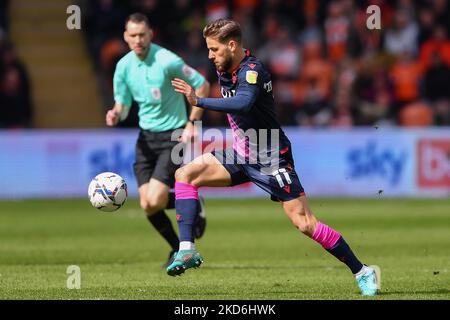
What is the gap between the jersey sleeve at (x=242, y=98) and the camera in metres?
8.23

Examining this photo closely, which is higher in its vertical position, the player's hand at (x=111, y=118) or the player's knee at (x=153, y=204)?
the player's hand at (x=111, y=118)

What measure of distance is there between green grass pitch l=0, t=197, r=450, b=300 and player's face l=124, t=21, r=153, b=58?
7.49 feet

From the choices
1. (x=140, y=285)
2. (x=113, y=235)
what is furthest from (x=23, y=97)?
(x=140, y=285)

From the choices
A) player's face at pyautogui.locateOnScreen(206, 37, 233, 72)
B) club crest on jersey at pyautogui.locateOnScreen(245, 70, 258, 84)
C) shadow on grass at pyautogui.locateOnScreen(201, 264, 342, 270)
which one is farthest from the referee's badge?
club crest on jersey at pyautogui.locateOnScreen(245, 70, 258, 84)

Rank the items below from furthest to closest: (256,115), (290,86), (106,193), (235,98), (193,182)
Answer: (290,86)
(106,193)
(193,182)
(256,115)
(235,98)

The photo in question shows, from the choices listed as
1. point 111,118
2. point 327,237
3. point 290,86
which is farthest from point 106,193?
point 290,86

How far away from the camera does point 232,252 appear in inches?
486

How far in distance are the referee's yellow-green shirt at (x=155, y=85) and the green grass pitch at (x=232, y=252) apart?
1.56 m

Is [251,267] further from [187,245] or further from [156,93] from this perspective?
[187,245]

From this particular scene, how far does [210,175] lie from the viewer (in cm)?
872

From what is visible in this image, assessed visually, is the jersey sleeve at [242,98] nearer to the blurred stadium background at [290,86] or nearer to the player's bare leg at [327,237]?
the player's bare leg at [327,237]

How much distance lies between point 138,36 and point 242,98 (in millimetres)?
3035

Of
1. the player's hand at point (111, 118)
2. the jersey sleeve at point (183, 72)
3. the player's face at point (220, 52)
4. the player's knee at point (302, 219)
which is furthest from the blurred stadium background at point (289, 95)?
the player's face at point (220, 52)
